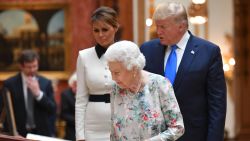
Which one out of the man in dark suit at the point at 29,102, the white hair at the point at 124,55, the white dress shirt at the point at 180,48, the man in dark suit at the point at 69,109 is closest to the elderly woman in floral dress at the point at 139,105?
the white hair at the point at 124,55

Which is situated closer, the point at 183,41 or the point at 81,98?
the point at 81,98

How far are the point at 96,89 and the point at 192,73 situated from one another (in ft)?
2.17

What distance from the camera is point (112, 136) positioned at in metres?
3.49

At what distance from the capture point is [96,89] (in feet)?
13.7

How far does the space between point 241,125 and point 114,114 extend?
12.5 m

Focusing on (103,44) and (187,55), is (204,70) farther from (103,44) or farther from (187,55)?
(103,44)

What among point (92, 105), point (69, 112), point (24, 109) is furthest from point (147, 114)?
point (69, 112)

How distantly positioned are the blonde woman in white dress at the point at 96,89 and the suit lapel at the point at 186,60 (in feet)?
1.53

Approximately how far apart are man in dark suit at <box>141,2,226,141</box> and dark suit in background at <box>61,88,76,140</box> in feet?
11.1

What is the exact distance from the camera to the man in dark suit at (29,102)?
661cm

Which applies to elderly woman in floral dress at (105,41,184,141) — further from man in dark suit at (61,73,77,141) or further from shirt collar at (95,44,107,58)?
man in dark suit at (61,73,77,141)

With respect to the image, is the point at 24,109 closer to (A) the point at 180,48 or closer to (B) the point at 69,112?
(B) the point at 69,112

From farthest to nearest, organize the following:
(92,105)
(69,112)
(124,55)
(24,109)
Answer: (69,112)
(24,109)
(92,105)
(124,55)

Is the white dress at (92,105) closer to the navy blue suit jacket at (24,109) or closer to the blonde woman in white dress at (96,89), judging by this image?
the blonde woman in white dress at (96,89)
